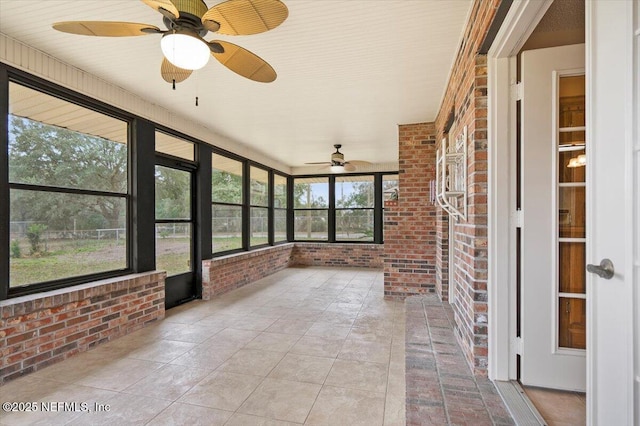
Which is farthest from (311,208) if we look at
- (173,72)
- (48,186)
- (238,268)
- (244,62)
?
(244,62)

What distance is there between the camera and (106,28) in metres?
1.81

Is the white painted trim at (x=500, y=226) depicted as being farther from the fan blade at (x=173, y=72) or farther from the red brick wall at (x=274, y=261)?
the red brick wall at (x=274, y=261)

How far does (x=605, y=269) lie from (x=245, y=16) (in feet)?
6.40

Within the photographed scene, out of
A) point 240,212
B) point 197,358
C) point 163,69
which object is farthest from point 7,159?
point 240,212

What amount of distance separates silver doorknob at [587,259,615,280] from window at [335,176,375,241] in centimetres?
713

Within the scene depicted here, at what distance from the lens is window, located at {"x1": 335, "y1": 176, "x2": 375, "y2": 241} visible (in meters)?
8.16

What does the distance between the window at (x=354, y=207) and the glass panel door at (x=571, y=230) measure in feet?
20.5

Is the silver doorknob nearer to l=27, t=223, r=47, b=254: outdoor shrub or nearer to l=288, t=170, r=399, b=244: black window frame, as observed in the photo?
l=27, t=223, r=47, b=254: outdoor shrub

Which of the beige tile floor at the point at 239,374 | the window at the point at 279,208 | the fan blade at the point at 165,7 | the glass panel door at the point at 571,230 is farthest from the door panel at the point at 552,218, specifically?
the window at the point at 279,208

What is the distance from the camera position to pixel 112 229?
11.5 feet

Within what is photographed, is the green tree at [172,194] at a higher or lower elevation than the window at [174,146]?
lower

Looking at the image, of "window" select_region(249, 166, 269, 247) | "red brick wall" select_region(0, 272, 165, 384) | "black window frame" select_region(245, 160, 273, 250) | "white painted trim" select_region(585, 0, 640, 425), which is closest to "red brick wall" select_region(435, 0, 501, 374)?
"white painted trim" select_region(585, 0, 640, 425)

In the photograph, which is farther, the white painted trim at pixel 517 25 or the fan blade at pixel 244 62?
the fan blade at pixel 244 62

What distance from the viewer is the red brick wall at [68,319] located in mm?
2445
